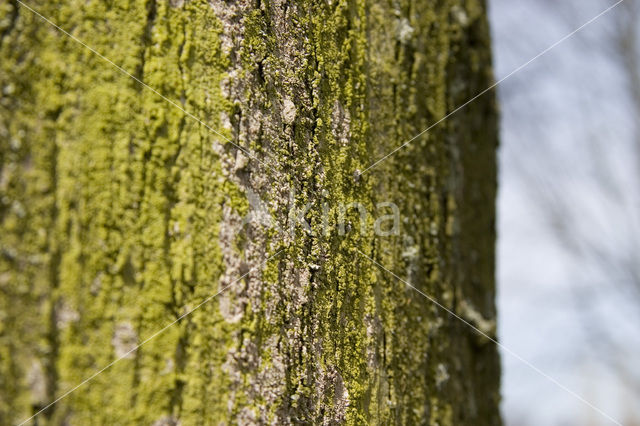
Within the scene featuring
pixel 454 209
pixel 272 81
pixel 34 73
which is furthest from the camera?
pixel 454 209

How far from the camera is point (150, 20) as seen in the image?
63 centimetres

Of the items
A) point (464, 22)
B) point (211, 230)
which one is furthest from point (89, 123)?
point (464, 22)

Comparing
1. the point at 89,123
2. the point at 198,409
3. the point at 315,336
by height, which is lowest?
the point at 198,409

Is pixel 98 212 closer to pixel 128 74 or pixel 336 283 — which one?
pixel 128 74

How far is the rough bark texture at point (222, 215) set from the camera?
1.79ft

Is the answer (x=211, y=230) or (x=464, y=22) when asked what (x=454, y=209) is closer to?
(x=464, y=22)

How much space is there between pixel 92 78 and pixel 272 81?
0.74 ft

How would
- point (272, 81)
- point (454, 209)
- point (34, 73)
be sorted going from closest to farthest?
point (34, 73) → point (272, 81) → point (454, 209)

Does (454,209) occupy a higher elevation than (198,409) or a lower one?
higher

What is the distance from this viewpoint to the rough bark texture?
547mm

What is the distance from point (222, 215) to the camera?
66 cm

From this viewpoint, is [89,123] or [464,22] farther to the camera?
[464,22]

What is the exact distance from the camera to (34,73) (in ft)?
1.82

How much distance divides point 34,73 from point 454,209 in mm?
691
